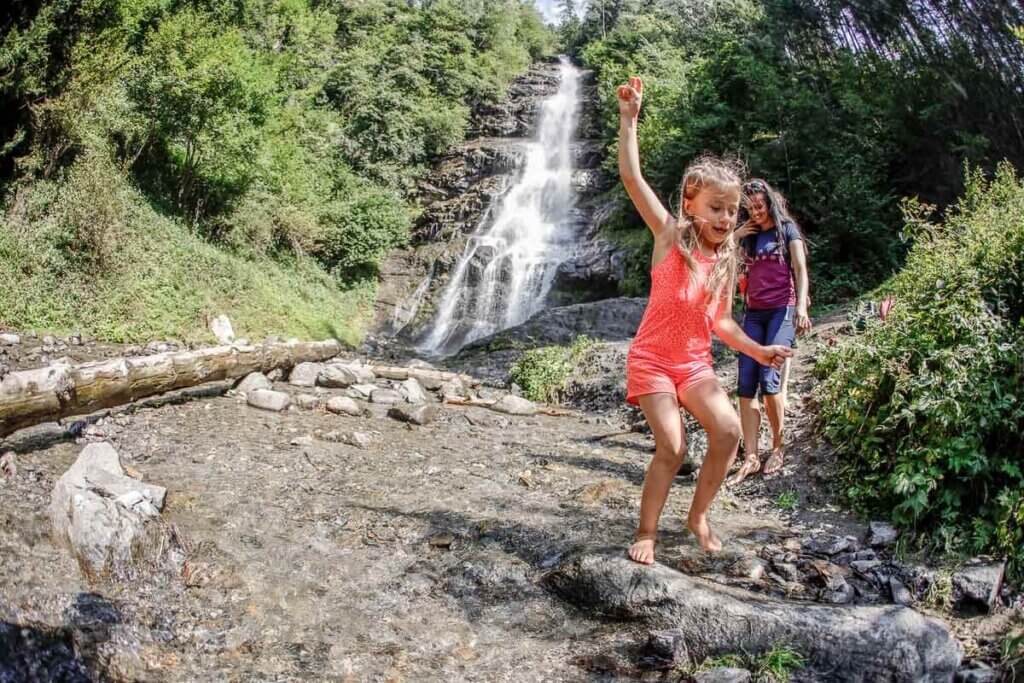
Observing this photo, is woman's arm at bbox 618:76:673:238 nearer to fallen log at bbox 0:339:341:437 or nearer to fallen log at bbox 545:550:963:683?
fallen log at bbox 545:550:963:683

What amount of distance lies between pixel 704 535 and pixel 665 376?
963 millimetres

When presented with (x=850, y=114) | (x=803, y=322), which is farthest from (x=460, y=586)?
(x=850, y=114)

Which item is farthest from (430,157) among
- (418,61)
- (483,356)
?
(483,356)

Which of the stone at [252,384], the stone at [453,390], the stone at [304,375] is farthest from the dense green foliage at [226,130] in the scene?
the stone at [453,390]

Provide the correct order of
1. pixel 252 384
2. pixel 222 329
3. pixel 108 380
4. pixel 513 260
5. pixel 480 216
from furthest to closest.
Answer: pixel 480 216 → pixel 513 260 → pixel 222 329 → pixel 252 384 → pixel 108 380

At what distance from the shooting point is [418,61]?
89.8 feet

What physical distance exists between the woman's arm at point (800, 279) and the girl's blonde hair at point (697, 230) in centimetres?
164

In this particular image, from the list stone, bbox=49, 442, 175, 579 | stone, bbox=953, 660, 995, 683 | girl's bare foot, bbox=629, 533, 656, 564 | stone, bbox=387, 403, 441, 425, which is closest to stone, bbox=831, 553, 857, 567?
stone, bbox=953, 660, 995, 683

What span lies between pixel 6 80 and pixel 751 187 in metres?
12.4

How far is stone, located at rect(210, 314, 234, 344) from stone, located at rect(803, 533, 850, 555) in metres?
11.7

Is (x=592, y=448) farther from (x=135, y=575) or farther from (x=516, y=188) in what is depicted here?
(x=516, y=188)

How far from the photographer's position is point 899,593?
3150 millimetres

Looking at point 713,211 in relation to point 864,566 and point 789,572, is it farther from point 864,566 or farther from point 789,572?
point 864,566

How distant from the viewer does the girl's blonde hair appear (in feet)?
9.78
